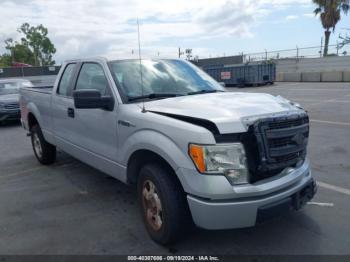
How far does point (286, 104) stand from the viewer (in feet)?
11.8

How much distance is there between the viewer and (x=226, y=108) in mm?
3285

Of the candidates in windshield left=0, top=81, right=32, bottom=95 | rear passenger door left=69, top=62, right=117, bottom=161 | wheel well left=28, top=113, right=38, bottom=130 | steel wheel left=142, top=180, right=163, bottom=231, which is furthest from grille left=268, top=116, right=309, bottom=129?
windshield left=0, top=81, right=32, bottom=95

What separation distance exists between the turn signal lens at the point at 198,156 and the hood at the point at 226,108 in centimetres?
A: 23

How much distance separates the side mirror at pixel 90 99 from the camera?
12.3 ft

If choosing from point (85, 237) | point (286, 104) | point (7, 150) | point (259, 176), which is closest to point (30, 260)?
point (85, 237)

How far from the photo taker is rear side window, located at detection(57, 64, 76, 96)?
5.29m

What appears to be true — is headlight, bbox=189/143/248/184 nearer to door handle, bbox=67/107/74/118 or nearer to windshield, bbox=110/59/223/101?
windshield, bbox=110/59/223/101

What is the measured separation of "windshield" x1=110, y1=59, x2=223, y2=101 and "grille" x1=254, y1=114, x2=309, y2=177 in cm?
131

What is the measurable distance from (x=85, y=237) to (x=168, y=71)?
2140 mm

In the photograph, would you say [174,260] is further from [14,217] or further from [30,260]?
[14,217]

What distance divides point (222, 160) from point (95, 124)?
1997 mm

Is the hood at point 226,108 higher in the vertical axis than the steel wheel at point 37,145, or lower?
higher

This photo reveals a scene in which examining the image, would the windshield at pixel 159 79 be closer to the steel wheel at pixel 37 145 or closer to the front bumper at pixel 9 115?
the steel wheel at pixel 37 145

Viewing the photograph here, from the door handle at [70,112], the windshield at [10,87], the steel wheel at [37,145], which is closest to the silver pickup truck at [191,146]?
the door handle at [70,112]
